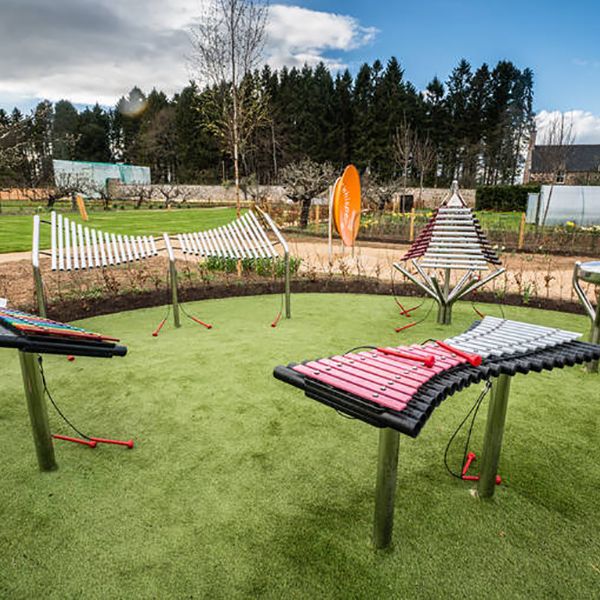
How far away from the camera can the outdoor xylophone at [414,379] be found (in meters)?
1.58

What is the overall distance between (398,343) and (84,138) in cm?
7023

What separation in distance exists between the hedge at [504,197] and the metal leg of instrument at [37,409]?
31.0 m

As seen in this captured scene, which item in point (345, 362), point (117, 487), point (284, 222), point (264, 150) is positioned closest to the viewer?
point (345, 362)

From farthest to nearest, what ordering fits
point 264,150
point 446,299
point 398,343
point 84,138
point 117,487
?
point 84,138, point 264,150, point 446,299, point 398,343, point 117,487

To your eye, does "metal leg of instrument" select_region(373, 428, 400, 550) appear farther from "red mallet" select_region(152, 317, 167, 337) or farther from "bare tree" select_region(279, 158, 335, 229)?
"bare tree" select_region(279, 158, 335, 229)

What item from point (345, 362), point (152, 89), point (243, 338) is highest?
point (152, 89)

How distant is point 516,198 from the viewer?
1151 inches

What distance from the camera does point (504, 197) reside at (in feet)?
97.2

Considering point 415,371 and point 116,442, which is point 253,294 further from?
point 415,371

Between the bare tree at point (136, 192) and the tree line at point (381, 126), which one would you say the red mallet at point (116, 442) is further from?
the tree line at point (381, 126)

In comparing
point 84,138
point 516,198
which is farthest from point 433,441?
point 84,138

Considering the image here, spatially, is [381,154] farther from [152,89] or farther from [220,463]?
[220,463]

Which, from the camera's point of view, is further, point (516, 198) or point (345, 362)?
point (516, 198)

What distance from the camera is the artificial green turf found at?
A: 1813 mm
